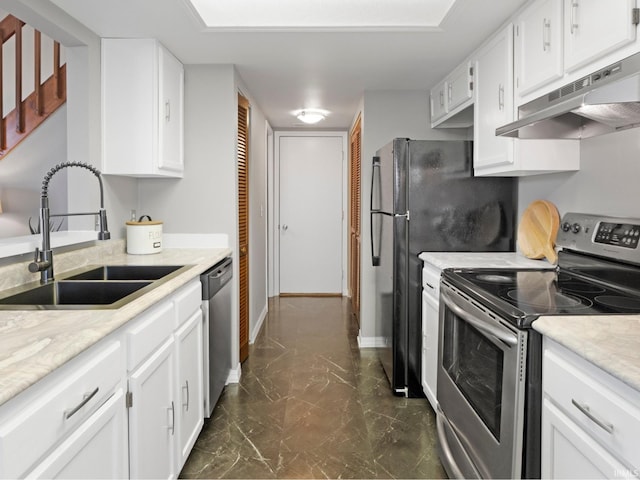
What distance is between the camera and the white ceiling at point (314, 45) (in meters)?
2.28

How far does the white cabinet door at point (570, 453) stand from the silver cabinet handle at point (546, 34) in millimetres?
1484

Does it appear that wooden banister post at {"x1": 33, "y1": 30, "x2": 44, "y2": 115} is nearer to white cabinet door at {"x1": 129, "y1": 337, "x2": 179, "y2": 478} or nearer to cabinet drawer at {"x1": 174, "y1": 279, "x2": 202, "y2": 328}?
cabinet drawer at {"x1": 174, "y1": 279, "x2": 202, "y2": 328}

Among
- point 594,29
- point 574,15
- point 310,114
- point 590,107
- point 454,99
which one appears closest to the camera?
point 590,107

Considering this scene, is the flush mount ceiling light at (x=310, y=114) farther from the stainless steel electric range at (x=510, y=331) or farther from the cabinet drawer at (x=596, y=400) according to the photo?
the cabinet drawer at (x=596, y=400)

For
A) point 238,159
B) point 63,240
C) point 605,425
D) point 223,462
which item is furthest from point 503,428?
point 238,159

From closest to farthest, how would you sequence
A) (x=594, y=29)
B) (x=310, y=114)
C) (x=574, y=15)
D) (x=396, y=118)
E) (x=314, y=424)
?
(x=594, y=29)
(x=574, y=15)
(x=314, y=424)
(x=396, y=118)
(x=310, y=114)

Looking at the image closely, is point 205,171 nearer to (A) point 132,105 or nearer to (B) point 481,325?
(A) point 132,105

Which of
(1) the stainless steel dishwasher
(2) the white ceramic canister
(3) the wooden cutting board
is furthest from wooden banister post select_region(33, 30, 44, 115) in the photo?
(3) the wooden cutting board

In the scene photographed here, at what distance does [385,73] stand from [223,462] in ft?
8.85

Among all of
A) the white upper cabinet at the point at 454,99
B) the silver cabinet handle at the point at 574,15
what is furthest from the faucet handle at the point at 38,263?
the white upper cabinet at the point at 454,99

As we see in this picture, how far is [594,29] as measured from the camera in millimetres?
1638

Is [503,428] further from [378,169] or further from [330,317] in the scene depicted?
[330,317]

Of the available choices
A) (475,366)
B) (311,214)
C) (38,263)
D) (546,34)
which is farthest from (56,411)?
(311,214)

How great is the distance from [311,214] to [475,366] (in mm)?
4498
